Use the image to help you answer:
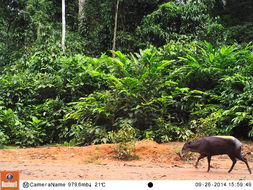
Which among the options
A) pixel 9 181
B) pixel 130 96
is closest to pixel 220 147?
pixel 9 181

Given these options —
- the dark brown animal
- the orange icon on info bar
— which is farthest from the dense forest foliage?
the orange icon on info bar

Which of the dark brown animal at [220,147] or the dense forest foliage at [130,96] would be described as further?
the dense forest foliage at [130,96]

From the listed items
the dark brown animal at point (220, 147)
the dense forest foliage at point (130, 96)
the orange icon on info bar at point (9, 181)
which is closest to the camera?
the orange icon on info bar at point (9, 181)

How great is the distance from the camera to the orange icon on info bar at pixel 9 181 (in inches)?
91.8

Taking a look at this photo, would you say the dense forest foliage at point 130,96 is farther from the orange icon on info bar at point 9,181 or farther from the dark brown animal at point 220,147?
the orange icon on info bar at point 9,181

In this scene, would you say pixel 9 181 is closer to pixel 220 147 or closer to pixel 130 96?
pixel 220 147

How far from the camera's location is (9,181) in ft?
7.77

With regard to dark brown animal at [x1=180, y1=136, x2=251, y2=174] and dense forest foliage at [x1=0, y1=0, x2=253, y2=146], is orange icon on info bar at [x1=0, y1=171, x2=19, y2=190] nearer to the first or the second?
dark brown animal at [x1=180, y1=136, x2=251, y2=174]

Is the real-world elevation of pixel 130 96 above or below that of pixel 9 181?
above

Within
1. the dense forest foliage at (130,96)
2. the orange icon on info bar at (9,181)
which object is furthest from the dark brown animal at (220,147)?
the dense forest foliage at (130,96)

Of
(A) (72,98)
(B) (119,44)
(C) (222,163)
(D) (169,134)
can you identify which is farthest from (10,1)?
(C) (222,163)

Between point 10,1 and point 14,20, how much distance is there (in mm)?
1090

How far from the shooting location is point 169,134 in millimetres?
7426

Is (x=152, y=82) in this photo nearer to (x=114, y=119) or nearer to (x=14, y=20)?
(x=114, y=119)
